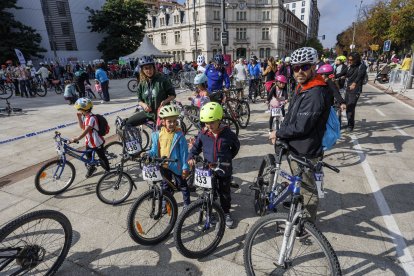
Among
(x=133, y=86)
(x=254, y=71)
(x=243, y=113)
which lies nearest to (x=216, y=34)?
(x=133, y=86)

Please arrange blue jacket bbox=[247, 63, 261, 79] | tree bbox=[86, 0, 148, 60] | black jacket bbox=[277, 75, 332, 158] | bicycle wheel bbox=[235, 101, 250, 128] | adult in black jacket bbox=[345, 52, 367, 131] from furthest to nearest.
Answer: tree bbox=[86, 0, 148, 60]
blue jacket bbox=[247, 63, 261, 79]
bicycle wheel bbox=[235, 101, 250, 128]
adult in black jacket bbox=[345, 52, 367, 131]
black jacket bbox=[277, 75, 332, 158]

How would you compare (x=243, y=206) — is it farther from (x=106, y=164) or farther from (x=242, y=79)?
(x=242, y=79)

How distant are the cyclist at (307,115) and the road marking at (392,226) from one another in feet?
3.71

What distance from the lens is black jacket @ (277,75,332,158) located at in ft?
8.26

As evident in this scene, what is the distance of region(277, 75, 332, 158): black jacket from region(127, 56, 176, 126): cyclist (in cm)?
253

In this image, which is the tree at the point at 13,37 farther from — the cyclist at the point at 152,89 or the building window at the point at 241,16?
the building window at the point at 241,16

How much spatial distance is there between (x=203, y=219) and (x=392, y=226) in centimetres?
256

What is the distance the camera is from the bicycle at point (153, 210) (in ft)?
9.68

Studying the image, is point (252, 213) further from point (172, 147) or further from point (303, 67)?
point (303, 67)

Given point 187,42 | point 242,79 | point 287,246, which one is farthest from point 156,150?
point 187,42

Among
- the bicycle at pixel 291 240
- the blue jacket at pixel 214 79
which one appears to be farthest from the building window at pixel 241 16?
the bicycle at pixel 291 240

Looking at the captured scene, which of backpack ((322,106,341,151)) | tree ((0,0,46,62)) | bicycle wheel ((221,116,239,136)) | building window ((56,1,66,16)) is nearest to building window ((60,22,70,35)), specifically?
building window ((56,1,66,16))

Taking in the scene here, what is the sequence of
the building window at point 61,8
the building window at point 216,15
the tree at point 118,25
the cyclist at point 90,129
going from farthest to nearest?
the building window at point 216,15 → the tree at point 118,25 → the building window at point 61,8 → the cyclist at point 90,129

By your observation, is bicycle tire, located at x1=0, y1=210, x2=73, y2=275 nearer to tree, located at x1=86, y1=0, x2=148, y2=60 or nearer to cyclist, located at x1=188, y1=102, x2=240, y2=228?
cyclist, located at x1=188, y1=102, x2=240, y2=228
